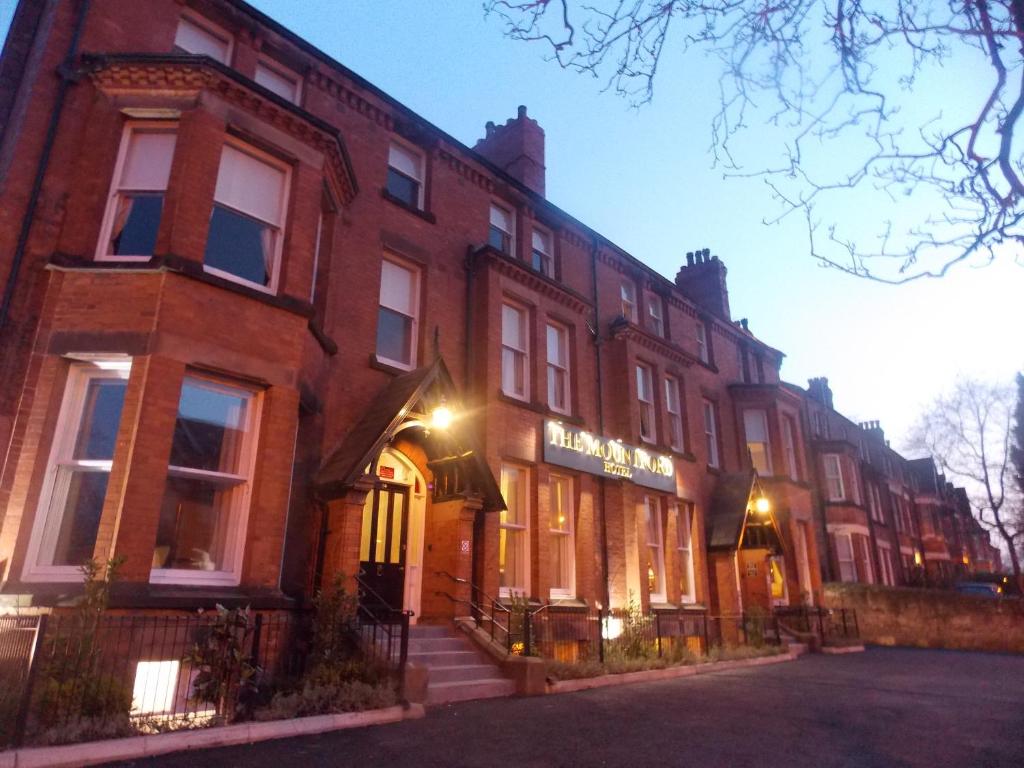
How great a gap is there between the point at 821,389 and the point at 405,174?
29777mm

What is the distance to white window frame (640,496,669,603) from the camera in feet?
53.3

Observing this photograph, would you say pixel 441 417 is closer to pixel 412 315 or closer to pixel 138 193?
pixel 412 315

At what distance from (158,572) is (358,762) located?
365cm

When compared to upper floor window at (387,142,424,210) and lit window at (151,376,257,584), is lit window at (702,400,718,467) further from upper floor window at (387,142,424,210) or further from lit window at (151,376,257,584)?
lit window at (151,376,257,584)

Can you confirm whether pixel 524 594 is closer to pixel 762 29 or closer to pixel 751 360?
pixel 762 29

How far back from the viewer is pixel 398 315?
12.7m

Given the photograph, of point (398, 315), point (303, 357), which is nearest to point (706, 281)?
point (398, 315)

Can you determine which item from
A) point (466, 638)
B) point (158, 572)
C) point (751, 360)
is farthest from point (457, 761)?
point (751, 360)

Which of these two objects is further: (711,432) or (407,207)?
(711,432)

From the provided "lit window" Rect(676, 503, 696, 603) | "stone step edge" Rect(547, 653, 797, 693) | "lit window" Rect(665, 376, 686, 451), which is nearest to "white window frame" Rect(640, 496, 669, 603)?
"lit window" Rect(676, 503, 696, 603)

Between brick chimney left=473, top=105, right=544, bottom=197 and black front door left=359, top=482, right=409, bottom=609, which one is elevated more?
brick chimney left=473, top=105, right=544, bottom=197

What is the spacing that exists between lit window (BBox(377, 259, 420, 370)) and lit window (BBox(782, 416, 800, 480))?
49.7 ft

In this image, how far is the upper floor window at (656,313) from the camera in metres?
20.0

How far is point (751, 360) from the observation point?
24656mm
